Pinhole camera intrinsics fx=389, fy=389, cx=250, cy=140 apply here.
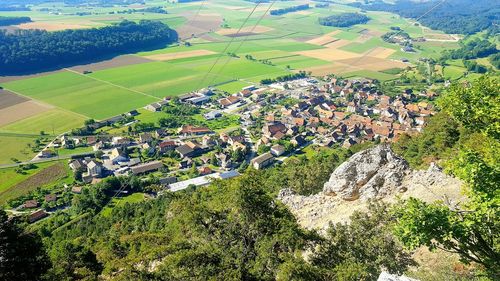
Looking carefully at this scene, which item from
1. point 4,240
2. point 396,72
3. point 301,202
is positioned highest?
point 4,240

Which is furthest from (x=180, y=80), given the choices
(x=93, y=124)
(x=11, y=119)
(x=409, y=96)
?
(x=409, y=96)

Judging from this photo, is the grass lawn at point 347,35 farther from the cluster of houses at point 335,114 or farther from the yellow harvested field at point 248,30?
Result: the cluster of houses at point 335,114

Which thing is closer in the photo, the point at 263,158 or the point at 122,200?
the point at 122,200

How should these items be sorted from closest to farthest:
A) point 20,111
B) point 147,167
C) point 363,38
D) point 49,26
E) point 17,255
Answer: point 17,255 → point 147,167 → point 20,111 → point 49,26 → point 363,38

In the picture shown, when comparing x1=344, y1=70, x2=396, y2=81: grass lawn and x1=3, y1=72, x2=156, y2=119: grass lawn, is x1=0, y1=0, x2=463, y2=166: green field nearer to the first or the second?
x1=3, y1=72, x2=156, y2=119: grass lawn

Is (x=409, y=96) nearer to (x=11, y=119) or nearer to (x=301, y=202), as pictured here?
(x=301, y=202)

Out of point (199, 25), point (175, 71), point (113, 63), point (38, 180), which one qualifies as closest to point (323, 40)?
point (199, 25)

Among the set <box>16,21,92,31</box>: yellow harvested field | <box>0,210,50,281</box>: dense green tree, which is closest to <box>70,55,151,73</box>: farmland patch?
<box>16,21,92,31</box>: yellow harvested field

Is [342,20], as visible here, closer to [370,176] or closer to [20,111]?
[20,111]
